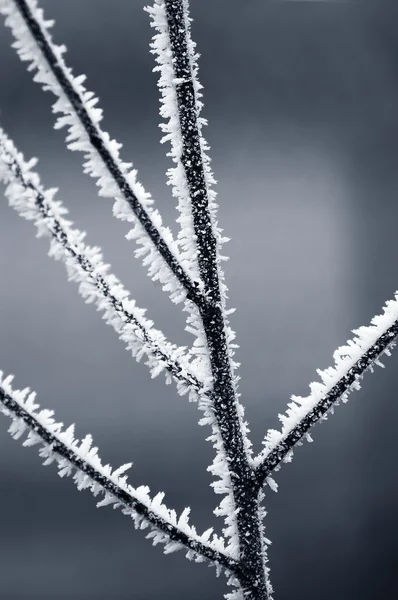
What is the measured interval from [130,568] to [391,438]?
1319 mm

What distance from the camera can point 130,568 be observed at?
2062 mm

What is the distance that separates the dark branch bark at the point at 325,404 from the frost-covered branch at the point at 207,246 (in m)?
0.01

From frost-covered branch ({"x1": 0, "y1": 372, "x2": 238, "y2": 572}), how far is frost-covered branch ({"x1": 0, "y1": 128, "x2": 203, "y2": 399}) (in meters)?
0.05

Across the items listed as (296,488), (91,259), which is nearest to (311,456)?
(296,488)

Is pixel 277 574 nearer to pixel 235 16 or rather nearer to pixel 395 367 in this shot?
pixel 395 367

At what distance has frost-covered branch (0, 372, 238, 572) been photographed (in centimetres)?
23

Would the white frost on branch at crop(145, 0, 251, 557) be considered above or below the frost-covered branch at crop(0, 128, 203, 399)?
above

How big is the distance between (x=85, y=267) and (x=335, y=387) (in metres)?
0.15

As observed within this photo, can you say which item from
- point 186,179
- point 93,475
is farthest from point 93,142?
point 93,475

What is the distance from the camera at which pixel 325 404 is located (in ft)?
0.85

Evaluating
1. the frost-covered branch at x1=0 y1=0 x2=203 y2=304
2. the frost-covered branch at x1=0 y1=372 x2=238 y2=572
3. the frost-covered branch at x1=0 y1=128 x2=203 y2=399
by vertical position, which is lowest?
the frost-covered branch at x1=0 y1=372 x2=238 y2=572

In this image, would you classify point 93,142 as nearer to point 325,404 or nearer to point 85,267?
point 85,267

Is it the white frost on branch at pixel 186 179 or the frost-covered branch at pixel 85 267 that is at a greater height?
the white frost on branch at pixel 186 179

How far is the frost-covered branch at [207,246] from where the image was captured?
0.79ft
